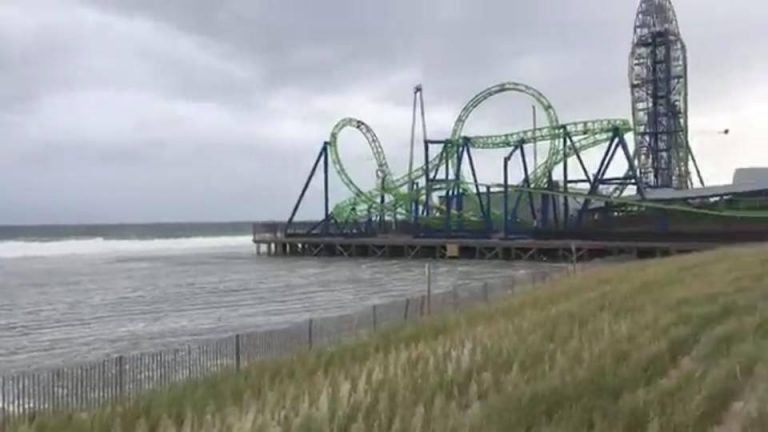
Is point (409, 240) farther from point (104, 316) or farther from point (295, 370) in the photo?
point (295, 370)

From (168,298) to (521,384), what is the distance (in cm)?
2893

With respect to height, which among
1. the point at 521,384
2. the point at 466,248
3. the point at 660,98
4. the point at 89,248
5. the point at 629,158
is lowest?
the point at 521,384

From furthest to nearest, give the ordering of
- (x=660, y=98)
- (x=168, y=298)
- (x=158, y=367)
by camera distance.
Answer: (x=660, y=98), (x=168, y=298), (x=158, y=367)

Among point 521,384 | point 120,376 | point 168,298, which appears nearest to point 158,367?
point 120,376

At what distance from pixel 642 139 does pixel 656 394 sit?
7401cm

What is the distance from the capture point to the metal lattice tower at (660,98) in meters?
77.4

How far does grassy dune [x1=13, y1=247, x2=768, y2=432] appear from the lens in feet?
20.7

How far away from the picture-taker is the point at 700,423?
20.8 ft

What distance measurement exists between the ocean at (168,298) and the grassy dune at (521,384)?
11.0 metres

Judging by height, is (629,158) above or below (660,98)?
below

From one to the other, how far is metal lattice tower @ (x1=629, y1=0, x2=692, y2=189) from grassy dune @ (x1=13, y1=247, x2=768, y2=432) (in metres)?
67.3

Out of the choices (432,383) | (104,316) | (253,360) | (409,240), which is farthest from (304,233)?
(432,383)

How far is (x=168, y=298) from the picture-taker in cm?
3472

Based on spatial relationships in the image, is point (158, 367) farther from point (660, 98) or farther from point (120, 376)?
point (660, 98)
